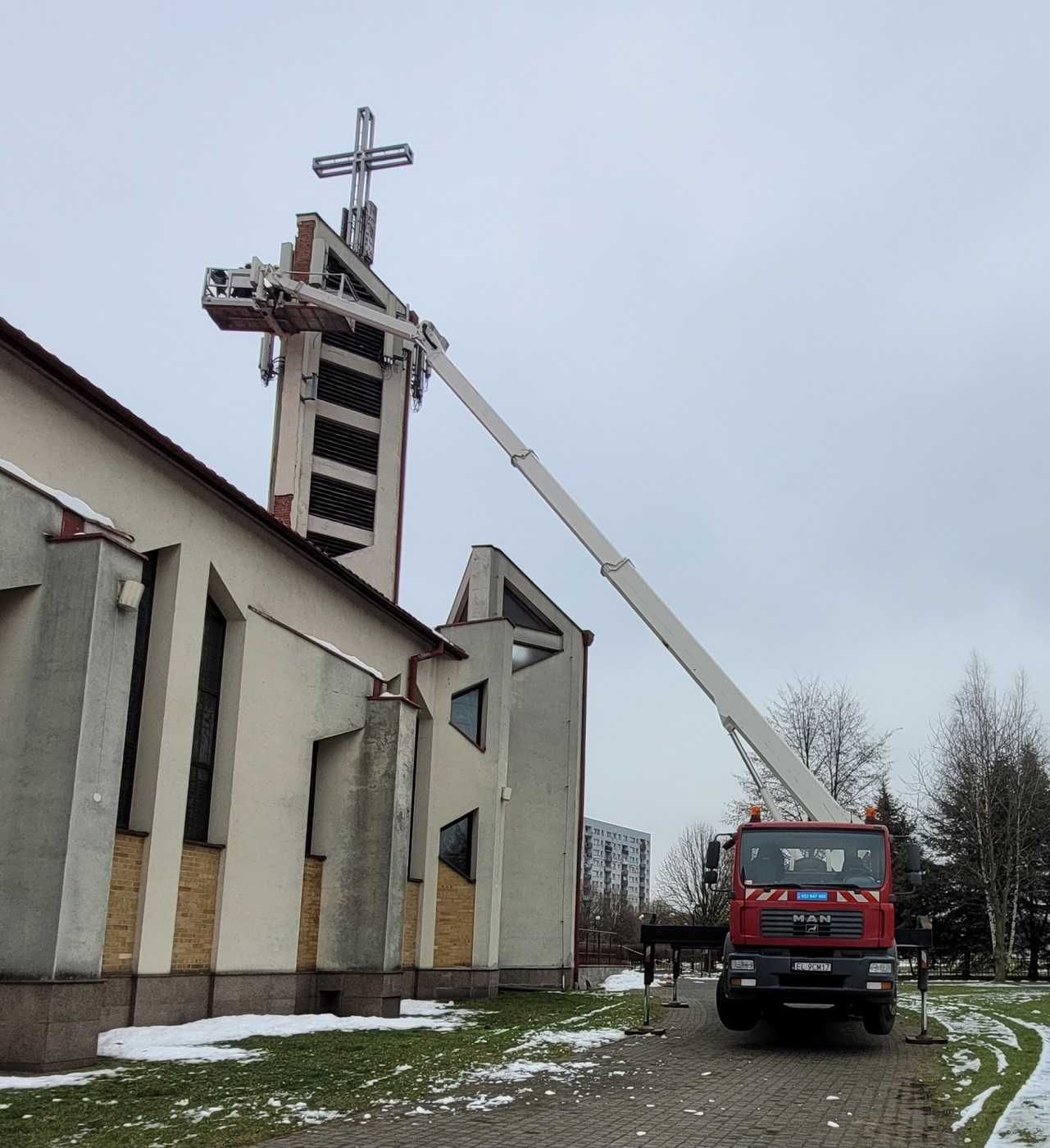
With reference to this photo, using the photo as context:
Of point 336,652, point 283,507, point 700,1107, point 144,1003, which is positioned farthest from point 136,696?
point 283,507

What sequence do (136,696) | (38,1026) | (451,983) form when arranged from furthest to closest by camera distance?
(451,983), (136,696), (38,1026)

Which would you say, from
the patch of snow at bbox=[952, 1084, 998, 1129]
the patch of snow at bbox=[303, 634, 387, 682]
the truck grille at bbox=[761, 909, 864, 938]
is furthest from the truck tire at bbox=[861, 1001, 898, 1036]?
the patch of snow at bbox=[303, 634, 387, 682]

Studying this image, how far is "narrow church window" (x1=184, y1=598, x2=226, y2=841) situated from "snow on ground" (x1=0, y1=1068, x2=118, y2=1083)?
4.73 m

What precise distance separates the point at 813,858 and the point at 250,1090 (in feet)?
25.9

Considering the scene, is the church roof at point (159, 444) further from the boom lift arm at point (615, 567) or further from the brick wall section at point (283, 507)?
the brick wall section at point (283, 507)

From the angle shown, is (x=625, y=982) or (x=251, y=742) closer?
(x=251, y=742)

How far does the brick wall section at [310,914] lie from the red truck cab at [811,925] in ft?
18.7

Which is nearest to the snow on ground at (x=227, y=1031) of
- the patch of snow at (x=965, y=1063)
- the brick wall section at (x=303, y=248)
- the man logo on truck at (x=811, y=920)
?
the man logo on truck at (x=811, y=920)

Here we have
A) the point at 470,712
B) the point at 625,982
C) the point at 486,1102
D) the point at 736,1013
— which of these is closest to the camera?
the point at 486,1102

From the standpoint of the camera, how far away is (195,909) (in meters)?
14.3

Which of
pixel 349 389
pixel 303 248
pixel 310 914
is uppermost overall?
pixel 303 248

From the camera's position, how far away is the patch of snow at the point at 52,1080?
30.5 feet

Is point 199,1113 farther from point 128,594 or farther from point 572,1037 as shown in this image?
point 572,1037

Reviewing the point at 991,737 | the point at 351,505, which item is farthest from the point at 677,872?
the point at 351,505
